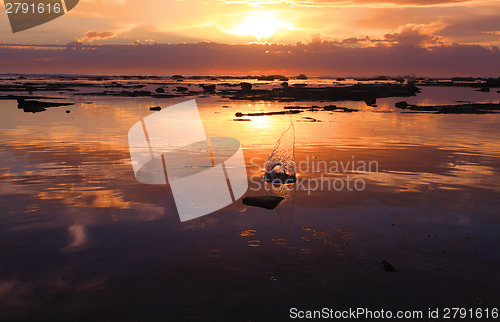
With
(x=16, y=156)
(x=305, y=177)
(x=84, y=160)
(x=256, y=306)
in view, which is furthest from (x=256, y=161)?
(x=256, y=306)

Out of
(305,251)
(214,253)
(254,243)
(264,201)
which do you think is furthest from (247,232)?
(264,201)

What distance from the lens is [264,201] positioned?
41.6 feet

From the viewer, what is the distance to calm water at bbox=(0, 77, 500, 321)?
7.25 m

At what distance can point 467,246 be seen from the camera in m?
9.63

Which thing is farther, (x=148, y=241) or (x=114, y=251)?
(x=148, y=241)

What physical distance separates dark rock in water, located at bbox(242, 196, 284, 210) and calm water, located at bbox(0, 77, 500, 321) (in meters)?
0.27

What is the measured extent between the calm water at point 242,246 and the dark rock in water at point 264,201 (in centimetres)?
27

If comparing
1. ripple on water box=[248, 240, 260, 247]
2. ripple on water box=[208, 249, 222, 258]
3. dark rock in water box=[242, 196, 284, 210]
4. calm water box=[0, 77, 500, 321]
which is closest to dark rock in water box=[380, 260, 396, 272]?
calm water box=[0, 77, 500, 321]

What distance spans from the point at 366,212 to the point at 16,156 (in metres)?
17.0

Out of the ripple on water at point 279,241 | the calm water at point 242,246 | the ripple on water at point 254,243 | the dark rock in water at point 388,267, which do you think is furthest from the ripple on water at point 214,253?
the dark rock in water at point 388,267

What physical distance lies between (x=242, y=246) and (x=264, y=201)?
3232 millimetres

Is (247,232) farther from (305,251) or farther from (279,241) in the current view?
(305,251)

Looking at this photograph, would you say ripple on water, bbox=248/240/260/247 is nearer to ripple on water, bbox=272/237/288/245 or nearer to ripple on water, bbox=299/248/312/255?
ripple on water, bbox=272/237/288/245

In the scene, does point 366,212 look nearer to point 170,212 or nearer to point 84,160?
point 170,212
